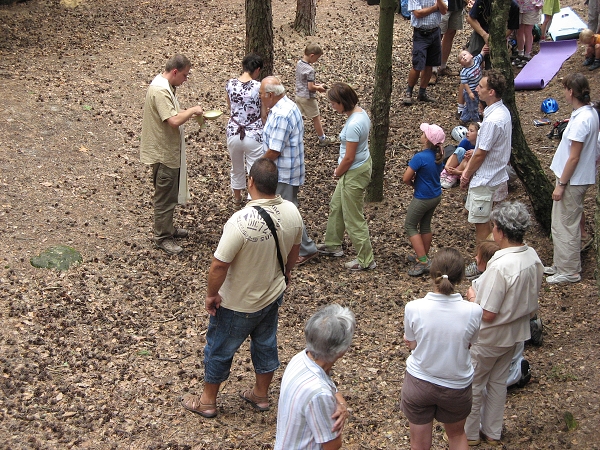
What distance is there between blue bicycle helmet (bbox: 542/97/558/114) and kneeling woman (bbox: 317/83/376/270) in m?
4.76

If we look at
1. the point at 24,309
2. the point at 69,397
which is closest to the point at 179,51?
the point at 24,309

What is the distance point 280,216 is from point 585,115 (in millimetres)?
3413

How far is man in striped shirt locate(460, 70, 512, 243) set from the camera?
667 cm

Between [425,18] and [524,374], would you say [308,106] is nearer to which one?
[425,18]

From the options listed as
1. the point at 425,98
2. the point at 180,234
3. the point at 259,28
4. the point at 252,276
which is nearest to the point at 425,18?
the point at 425,98

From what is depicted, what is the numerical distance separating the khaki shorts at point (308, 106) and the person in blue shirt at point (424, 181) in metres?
3.27

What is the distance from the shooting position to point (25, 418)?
4.91m

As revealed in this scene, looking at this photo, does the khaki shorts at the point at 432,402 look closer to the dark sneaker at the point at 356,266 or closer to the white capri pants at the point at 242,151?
the dark sneaker at the point at 356,266

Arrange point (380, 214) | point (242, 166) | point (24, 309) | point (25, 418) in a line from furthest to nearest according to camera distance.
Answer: point (380, 214) < point (242, 166) < point (24, 309) < point (25, 418)

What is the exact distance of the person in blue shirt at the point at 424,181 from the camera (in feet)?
22.4

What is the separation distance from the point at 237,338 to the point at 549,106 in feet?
25.9

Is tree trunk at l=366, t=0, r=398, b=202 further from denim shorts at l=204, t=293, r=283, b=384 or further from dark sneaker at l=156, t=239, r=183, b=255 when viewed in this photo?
denim shorts at l=204, t=293, r=283, b=384

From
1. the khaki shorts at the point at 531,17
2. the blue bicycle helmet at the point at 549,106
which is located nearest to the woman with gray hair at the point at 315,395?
the blue bicycle helmet at the point at 549,106

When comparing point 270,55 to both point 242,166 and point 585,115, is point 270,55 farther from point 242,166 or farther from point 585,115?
point 585,115
